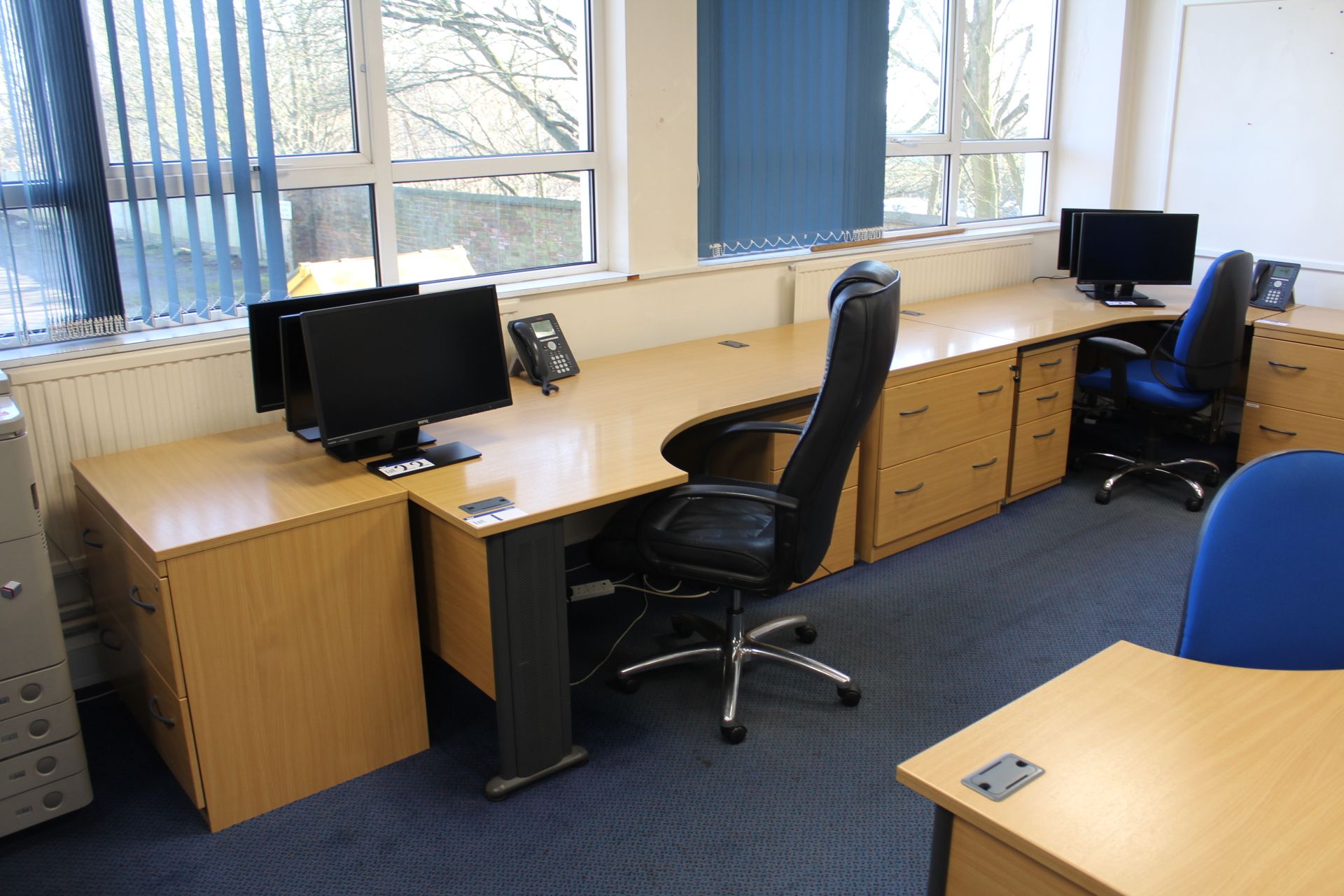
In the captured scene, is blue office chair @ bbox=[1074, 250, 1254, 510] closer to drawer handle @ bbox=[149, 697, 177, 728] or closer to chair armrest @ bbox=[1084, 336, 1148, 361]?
chair armrest @ bbox=[1084, 336, 1148, 361]

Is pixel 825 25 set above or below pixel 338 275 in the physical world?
above

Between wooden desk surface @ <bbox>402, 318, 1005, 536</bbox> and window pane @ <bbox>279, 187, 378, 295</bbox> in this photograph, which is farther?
window pane @ <bbox>279, 187, 378, 295</bbox>

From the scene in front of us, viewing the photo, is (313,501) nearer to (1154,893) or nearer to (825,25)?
(1154,893)

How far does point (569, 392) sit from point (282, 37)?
1.28 meters

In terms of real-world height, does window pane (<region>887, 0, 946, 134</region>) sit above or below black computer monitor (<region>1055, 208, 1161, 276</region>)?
→ above

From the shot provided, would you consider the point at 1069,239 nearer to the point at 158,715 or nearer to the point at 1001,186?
the point at 1001,186

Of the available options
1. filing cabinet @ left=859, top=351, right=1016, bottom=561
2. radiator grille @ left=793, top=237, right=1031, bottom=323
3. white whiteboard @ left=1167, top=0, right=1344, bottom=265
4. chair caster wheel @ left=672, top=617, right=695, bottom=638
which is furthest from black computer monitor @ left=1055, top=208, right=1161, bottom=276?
chair caster wheel @ left=672, top=617, right=695, bottom=638

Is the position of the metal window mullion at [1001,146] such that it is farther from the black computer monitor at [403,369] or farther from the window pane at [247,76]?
the black computer monitor at [403,369]

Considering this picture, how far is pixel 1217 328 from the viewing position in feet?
13.1

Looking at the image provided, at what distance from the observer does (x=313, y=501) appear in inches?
94.1

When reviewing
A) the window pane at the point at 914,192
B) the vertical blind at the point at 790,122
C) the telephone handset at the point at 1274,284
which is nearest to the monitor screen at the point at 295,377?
the vertical blind at the point at 790,122

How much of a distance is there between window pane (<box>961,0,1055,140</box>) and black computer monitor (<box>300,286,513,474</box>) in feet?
10.9

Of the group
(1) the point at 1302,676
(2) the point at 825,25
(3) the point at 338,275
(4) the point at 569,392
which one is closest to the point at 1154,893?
(1) the point at 1302,676

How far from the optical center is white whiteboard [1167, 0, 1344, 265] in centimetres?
470
